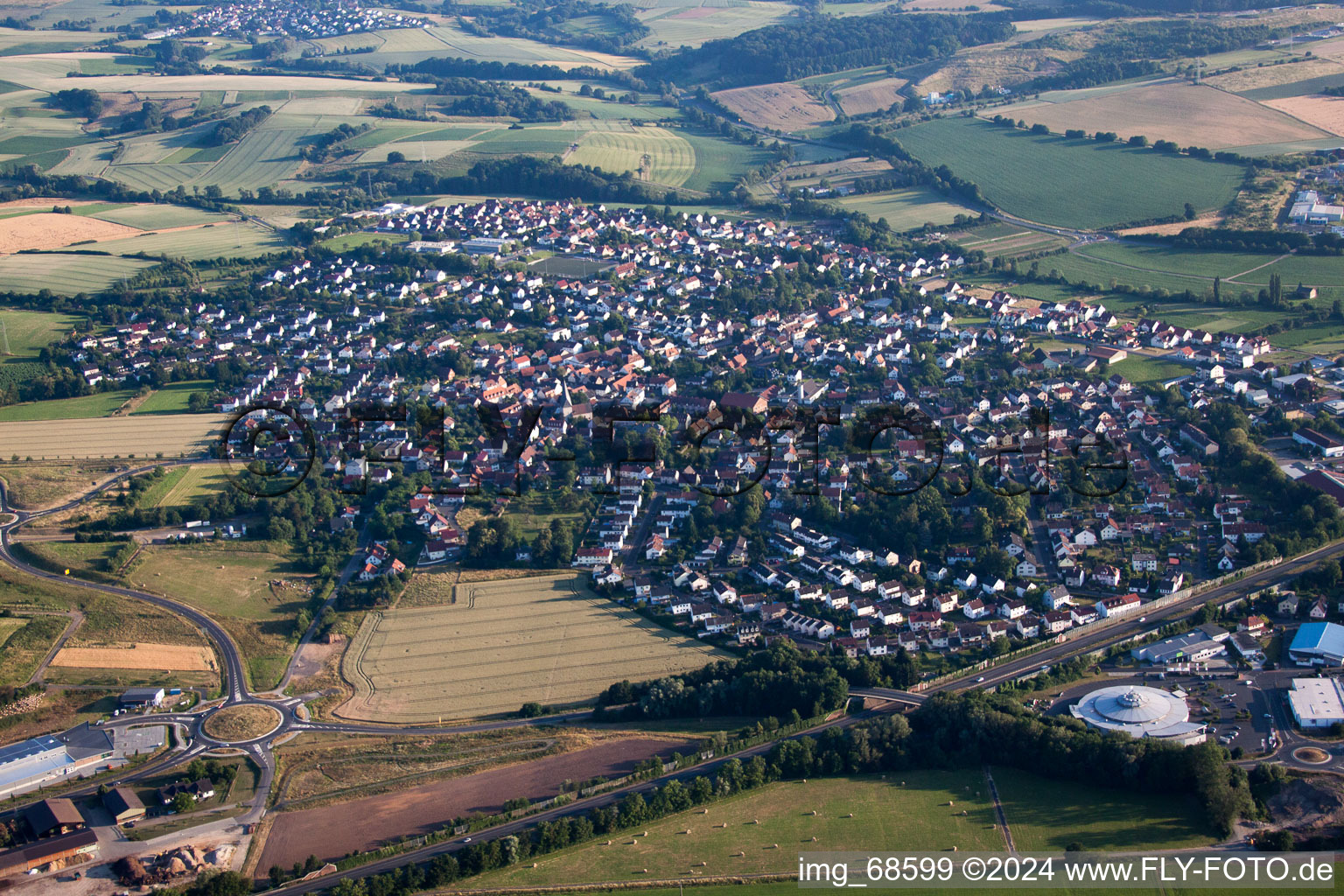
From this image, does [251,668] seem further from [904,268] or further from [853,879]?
[904,268]

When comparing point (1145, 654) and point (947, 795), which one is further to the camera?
point (1145, 654)

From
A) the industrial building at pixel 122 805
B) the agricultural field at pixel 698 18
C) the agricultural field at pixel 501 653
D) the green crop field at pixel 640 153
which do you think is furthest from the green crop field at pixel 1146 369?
the agricultural field at pixel 698 18

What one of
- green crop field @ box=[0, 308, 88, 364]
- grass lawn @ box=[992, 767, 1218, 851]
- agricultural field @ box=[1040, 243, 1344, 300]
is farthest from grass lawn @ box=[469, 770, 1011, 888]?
green crop field @ box=[0, 308, 88, 364]

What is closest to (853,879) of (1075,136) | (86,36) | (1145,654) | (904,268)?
(1145,654)

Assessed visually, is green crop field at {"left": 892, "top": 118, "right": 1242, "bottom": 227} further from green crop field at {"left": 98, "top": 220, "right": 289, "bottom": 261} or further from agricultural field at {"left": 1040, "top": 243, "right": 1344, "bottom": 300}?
green crop field at {"left": 98, "top": 220, "right": 289, "bottom": 261}

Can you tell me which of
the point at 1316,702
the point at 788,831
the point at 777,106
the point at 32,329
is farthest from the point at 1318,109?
the point at 32,329

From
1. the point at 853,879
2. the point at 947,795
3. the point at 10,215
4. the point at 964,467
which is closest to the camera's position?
the point at 853,879

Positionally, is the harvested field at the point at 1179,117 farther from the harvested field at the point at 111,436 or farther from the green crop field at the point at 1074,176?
the harvested field at the point at 111,436
